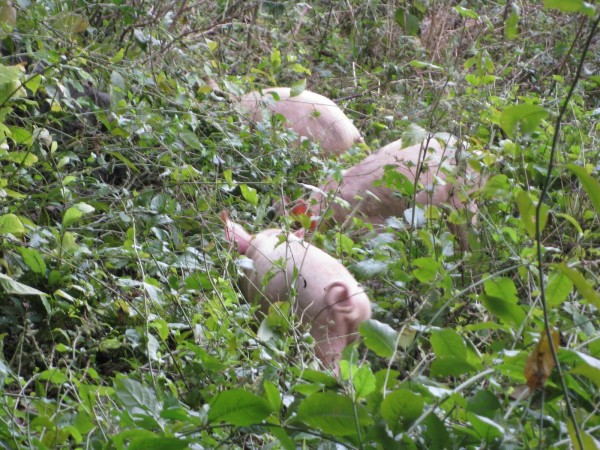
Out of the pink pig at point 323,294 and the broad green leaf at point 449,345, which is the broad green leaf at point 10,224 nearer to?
the pink pig at point 323,294

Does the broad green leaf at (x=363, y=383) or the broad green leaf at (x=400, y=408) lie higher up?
the broad green leaf at (x=400, y=408)

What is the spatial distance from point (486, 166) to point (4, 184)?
5.01ft

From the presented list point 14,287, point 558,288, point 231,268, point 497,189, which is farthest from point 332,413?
point 231,268

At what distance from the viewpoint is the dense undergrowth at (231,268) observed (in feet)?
5.05

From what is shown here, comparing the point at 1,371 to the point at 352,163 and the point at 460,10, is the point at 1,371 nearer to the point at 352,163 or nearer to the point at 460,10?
the point at 460,10

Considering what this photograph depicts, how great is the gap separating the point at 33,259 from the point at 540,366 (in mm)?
1791

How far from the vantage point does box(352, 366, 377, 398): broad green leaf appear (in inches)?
60.9

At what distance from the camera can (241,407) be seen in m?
1.52

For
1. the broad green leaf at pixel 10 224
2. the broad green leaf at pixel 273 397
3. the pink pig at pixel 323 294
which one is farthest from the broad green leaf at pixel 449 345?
the broad green leaf at pixel 10 224

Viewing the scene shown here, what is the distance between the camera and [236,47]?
20.0 ft

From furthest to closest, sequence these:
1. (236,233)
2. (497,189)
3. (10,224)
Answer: (236,233), (497,189), (10,224)

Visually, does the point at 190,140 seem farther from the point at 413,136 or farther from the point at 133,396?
the point at 133,396

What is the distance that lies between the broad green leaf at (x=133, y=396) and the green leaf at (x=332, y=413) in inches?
15.9

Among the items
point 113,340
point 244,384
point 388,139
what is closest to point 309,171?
point 388,139
